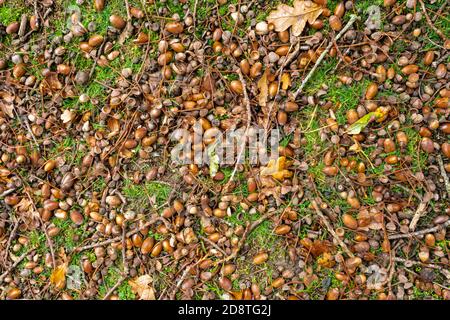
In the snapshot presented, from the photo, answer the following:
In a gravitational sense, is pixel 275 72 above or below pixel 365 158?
above

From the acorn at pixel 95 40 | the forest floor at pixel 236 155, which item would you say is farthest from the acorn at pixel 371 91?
the acorn at pixel 95 40

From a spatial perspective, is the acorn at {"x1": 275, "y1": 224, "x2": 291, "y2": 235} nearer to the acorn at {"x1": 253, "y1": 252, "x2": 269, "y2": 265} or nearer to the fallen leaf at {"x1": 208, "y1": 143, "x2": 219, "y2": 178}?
the acorn at {"x1": 253, "y1": 252, "x2": 269, "y2": 265}

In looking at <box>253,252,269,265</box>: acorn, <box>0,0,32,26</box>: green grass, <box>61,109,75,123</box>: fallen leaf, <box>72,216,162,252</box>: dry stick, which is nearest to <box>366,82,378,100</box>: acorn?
<box>253,252,269,265</box>: acorn

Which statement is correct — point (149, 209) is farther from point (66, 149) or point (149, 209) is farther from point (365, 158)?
point (365, 158)

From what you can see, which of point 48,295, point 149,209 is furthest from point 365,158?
point 48,295

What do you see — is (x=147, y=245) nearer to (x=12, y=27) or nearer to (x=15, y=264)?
(x=15, y=264)

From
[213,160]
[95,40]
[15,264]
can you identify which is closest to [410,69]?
[213,160]

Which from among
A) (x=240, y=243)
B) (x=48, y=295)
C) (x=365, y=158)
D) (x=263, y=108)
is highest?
(x=263, y=108)

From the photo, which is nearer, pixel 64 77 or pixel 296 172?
pixel 296 172
